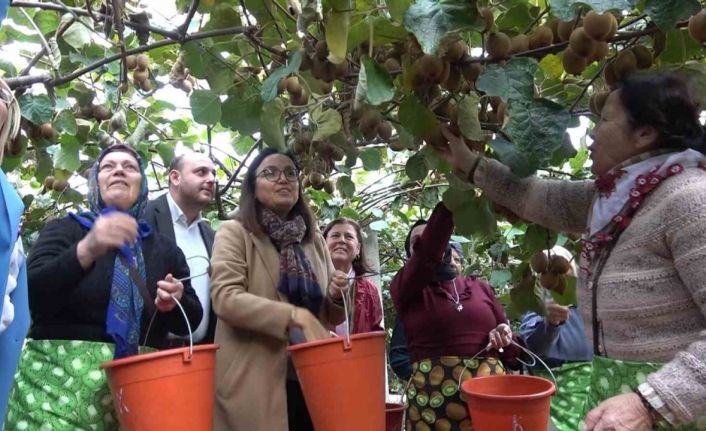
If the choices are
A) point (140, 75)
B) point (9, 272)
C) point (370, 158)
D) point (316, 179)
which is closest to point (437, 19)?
point (9, 272)

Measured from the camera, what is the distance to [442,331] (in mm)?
2297

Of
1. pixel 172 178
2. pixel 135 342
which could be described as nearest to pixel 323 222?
pixel 172 178

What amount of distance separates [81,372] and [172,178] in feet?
3.31

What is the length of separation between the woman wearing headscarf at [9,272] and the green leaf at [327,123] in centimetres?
59

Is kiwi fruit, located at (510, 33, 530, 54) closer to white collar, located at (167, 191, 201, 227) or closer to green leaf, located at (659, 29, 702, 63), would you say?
green leaf, located at (659, 29, 702, 63)

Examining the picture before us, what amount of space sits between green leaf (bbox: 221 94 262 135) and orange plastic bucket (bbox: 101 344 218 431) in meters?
0.61

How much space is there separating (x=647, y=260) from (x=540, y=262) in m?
0.62

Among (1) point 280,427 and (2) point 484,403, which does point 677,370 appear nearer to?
(2) point 484,403

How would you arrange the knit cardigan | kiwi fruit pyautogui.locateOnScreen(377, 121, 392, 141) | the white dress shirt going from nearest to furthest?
the knit cardigan < kiwi fruit pyautogui.locateOnScreen(377, 121, 392, 141) < the white dress shirt

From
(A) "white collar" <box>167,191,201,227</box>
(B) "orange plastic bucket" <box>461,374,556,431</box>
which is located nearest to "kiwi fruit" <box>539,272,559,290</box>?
(B) "orange plastic bucket" <box>461,374,556,431</box>

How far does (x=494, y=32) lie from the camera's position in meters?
1.22

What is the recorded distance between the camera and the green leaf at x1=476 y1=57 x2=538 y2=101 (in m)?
1.13

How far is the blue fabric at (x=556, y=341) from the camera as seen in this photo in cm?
263

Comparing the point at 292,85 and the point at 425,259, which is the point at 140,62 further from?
the point at 425,259
